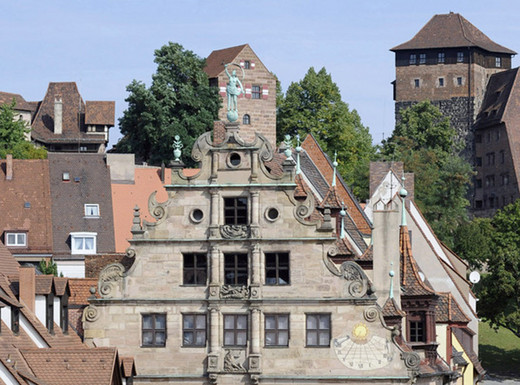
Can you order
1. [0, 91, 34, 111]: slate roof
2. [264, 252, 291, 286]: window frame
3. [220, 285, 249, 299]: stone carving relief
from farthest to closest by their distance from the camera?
[0, 91, 34, 111]: slate roof, [220, 285, 249, 299]: stone carving relief, [264, 252, 291, 286]: window frame

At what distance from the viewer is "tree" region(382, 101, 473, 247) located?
493 feet

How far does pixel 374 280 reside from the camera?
65312mm

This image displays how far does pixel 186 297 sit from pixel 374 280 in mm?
7673

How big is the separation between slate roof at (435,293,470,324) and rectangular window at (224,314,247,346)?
11.4m

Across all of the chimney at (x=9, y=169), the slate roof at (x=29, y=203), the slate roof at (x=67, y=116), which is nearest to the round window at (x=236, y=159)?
the slate roof at (x=29, y=203)

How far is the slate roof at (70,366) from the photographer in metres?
48.2

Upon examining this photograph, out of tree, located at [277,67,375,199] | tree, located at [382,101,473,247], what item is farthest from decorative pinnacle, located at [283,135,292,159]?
tree, located at [382,101,473,247]

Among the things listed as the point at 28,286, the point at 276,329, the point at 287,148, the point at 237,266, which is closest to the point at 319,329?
the point at 276,329

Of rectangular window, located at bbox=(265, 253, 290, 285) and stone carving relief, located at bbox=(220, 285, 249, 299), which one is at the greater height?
rectangular window, located at bbox=(265, 253, 290, 285)

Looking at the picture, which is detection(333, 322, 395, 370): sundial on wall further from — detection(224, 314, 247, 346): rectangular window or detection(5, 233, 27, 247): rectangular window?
detection(5, 233, 27, 247): rectangular window

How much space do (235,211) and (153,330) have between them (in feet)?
15.7

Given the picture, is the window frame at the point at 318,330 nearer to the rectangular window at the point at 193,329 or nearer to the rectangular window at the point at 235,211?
the rectangular window at the point at 193,329

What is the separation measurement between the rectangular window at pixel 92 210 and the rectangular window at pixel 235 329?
42.3 meters

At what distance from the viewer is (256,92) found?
133625 millimetres
